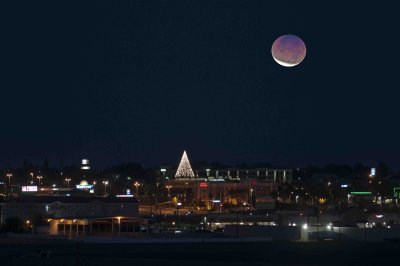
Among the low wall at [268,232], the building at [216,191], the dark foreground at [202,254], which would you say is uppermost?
the building at [216,191]

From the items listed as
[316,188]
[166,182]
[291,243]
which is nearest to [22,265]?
[291,243]

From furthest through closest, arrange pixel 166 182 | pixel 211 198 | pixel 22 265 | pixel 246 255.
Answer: pixel 166 182 → pixel 211 198 → pixel 246 255 → pixel 22 265

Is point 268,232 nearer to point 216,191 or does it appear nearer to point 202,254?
point 202,254

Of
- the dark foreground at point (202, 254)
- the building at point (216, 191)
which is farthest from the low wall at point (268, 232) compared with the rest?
the building at point (216, 191)

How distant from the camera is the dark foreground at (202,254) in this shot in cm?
3950

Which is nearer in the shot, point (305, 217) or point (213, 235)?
point (213, 235)

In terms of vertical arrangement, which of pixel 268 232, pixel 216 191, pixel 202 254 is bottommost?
pixel 202 254

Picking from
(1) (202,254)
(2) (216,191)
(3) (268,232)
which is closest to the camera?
(1) (202,254)

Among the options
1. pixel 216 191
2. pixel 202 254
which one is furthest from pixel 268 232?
pixel 216 191

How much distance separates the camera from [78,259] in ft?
126

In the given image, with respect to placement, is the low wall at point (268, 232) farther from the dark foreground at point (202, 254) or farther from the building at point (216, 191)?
the building at point (216, 191)

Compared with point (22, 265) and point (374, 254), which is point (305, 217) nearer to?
point (374, 254)

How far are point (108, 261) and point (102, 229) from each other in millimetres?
20897

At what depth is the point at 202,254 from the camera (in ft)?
146
